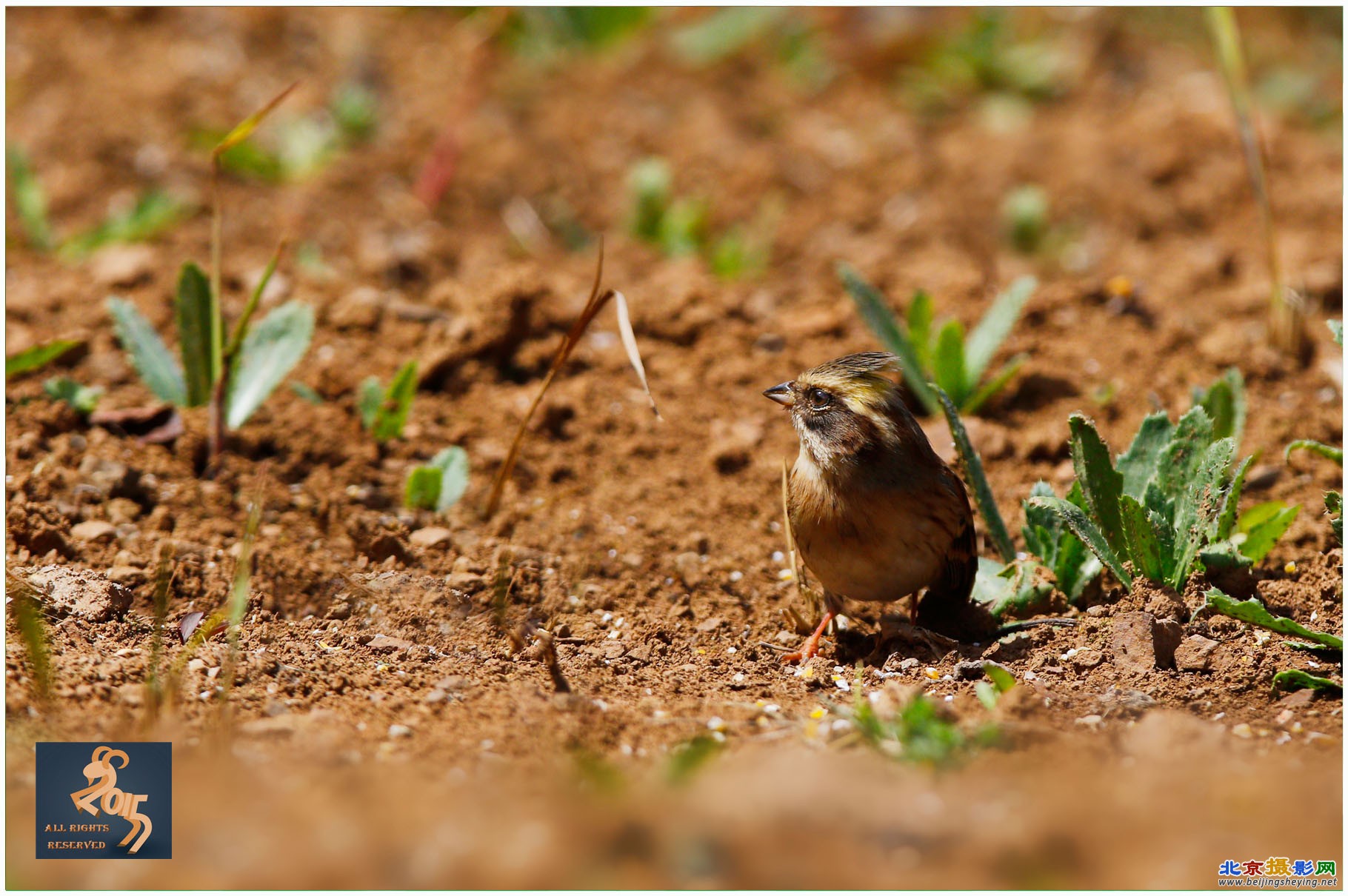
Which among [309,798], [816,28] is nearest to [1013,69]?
[816,28]

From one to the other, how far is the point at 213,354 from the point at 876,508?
267 centimetres

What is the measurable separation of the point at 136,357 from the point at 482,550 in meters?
1.69

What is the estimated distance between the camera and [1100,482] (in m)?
3.98

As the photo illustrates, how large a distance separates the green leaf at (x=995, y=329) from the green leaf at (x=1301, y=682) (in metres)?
2.02

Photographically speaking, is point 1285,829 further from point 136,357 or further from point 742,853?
point 136,357

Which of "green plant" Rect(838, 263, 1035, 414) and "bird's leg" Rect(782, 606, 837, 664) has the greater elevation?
"green plant" Rect(838, 263, 1035, 414)

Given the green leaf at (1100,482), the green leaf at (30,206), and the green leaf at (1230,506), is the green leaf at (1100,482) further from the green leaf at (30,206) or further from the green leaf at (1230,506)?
the green leaf at (30,206)

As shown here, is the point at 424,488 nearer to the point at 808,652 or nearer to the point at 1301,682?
the point at 808,652

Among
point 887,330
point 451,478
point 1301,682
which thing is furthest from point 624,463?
point 1301,682

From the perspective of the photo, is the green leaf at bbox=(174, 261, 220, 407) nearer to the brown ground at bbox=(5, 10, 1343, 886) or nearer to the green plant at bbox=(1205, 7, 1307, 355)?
the brown ground at bbox=(5, 10, 1343, 886)

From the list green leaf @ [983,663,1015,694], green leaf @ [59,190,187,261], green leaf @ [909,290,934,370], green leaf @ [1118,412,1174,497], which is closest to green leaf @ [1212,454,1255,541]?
green leaf @ [1118,412,1174,497]

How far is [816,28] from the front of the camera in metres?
9.02

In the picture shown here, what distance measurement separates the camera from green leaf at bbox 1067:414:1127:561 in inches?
156

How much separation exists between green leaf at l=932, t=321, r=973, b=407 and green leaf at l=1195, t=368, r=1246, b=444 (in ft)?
3.17
